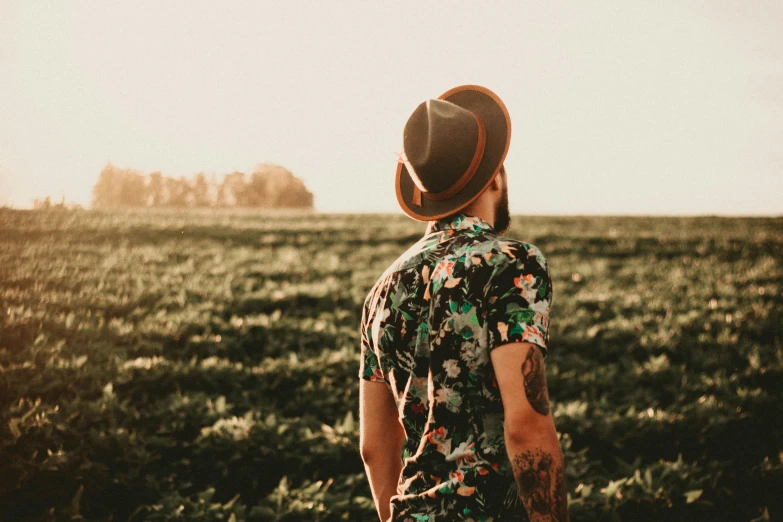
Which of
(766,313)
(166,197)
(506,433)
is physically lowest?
(766,313)

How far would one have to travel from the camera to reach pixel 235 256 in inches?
501

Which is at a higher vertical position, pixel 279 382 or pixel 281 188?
pixel 281 188

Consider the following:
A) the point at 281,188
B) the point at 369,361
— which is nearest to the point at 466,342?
the point at 369,361

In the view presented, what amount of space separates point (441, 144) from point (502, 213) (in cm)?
42

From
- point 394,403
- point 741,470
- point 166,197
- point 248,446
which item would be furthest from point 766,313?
point 166,197

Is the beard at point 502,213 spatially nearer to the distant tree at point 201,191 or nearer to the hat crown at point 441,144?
the hat crown at point 441,144

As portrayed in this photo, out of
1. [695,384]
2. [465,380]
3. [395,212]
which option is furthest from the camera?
[395,212]

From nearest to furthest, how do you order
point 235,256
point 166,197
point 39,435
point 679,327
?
point 39,435 < point 679,327 < point 235,256 < point 166,197

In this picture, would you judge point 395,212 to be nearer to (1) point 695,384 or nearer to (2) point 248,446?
(1) point 695,384

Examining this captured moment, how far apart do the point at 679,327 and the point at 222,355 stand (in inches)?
284

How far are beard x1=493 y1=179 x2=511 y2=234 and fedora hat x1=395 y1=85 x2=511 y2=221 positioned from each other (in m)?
0.16

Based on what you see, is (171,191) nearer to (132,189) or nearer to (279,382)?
(132,189)

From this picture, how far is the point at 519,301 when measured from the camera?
1692mm

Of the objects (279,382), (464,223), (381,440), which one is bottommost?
(279,382)
